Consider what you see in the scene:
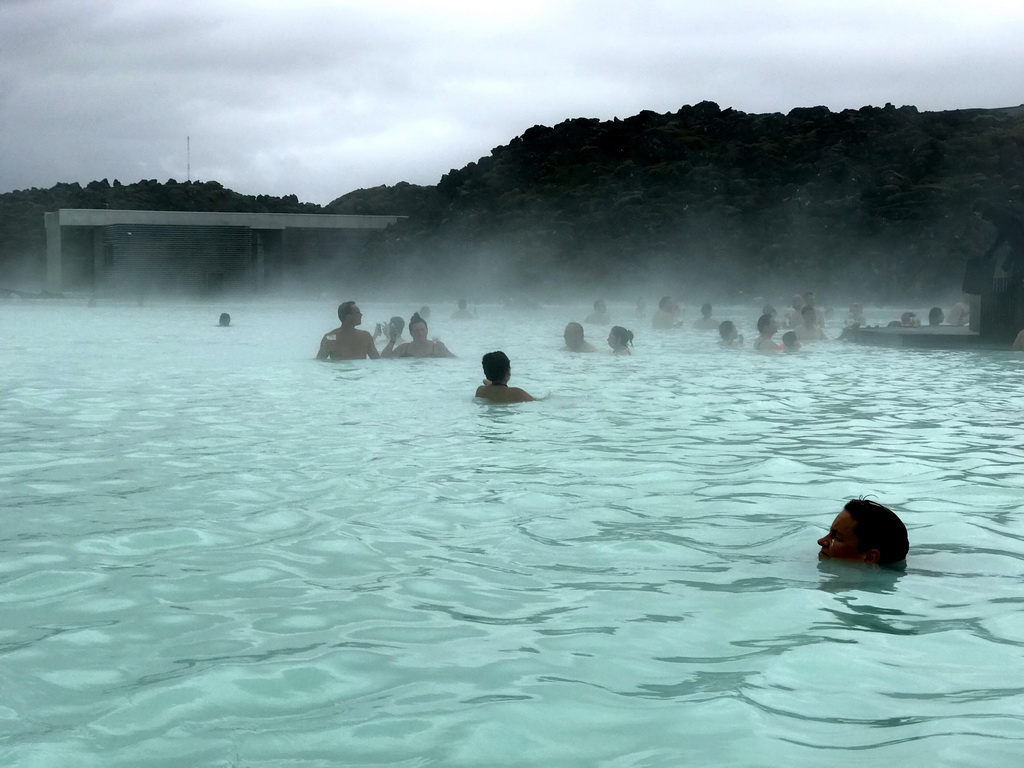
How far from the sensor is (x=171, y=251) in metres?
44.9

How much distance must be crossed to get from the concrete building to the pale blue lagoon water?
121 feet

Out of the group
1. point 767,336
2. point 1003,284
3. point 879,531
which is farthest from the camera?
point 1003,284

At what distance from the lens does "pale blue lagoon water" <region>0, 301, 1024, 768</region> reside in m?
2.88

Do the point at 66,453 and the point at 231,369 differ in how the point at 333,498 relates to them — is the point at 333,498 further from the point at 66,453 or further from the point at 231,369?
the point at 231,369

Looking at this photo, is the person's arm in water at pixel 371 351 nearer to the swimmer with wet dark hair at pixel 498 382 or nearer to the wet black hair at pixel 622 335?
the wet black hair at pixel 622 335

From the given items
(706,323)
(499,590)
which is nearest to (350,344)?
(499,590)

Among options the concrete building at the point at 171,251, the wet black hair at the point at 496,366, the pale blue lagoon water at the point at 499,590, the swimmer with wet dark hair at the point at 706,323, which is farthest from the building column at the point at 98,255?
the wet black hair at the point at 496,366

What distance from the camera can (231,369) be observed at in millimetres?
13508

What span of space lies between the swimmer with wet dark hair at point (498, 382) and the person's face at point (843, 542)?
5389mm

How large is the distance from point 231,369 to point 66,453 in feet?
20.7

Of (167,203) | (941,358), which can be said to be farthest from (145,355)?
(167,203)

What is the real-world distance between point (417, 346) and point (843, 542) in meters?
10.1

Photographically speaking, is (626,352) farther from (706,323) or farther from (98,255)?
(98,255)

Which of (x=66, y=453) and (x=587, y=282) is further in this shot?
(x=587, y=282)
